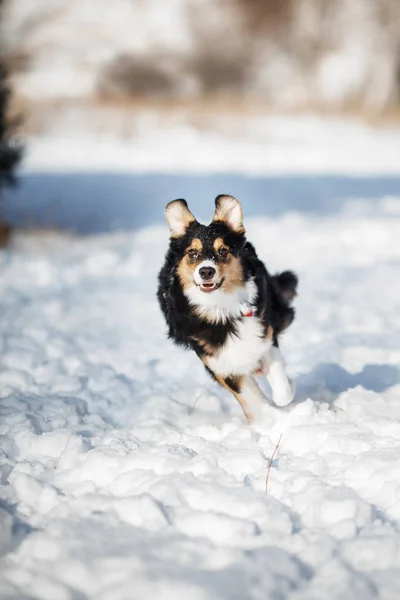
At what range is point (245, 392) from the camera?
3.73m

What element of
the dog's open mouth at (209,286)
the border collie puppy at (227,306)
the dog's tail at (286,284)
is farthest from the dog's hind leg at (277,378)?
the dog's tail at (286,284)

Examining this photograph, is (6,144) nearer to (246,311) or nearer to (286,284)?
(286,284)

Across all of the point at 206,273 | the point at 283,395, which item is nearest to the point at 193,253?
the point at 206,273

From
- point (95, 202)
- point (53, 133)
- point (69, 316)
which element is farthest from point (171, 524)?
point (53, 133)

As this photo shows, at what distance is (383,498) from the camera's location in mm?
2727

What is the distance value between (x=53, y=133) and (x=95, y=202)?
13.9 m

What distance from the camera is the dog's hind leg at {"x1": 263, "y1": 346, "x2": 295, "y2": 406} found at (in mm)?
3689

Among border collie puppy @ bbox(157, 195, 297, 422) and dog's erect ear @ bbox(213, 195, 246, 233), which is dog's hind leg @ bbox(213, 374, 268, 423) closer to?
border collie puppy @ bbox(157, 195, 297, 422)

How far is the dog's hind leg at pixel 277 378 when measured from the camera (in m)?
3.69

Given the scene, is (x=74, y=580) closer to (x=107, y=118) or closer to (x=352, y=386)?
(x=352, y=386)

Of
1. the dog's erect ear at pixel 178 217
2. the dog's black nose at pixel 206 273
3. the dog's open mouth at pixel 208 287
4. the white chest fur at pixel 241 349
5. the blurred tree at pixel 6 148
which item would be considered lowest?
the white chest fur at pixel 241 349

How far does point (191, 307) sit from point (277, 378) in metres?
0.66

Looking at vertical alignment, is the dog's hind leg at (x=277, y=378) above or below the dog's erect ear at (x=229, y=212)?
below

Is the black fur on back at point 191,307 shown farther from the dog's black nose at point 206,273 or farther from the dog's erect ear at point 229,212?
the dog's black nose at point 206,273
